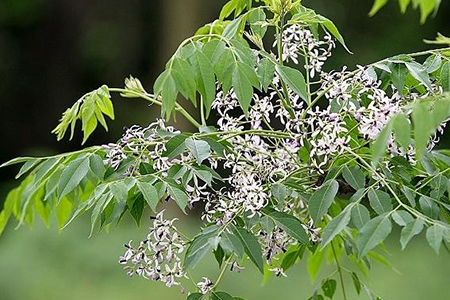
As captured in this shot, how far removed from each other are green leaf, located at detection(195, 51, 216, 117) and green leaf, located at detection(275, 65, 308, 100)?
0.26ft

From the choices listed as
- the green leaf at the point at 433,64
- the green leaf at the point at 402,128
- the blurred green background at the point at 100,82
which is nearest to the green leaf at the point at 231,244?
the green leaf at the point at 402,128

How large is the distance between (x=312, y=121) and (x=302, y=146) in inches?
2.0

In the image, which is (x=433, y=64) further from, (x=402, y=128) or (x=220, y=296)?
(x=220, y=296)

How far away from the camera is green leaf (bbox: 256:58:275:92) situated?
1002mm

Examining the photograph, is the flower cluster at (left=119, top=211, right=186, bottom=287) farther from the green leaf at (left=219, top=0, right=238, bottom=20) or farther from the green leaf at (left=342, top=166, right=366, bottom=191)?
the green leaf at (left=219, top=0, right=238, bottom=20)

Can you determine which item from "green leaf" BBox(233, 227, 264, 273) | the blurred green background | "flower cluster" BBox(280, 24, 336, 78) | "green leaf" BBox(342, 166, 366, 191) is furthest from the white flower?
the blurred green background

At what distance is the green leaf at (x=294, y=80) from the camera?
3.25ft

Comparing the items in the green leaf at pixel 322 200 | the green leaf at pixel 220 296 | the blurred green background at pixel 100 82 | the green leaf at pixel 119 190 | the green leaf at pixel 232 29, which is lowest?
the blurred green background at pixel 100 82

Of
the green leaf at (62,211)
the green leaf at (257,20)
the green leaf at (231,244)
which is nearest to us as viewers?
the green leaf at (231,244)

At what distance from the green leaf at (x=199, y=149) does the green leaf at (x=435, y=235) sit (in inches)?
10.8

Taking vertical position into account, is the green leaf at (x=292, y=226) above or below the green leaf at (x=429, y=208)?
below

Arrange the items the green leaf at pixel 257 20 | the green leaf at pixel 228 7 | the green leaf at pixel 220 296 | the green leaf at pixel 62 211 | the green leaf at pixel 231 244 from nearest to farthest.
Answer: the green leaf at pixel 231 244, the green leaf at pixel 220 296, the green leaf at pixel 257 20, the green leaf at pixel 228 7, the green leaf at pixel 62 211

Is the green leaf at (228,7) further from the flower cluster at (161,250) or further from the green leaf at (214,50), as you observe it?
the flower cluster at (161,250)

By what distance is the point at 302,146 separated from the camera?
1.04 meters
